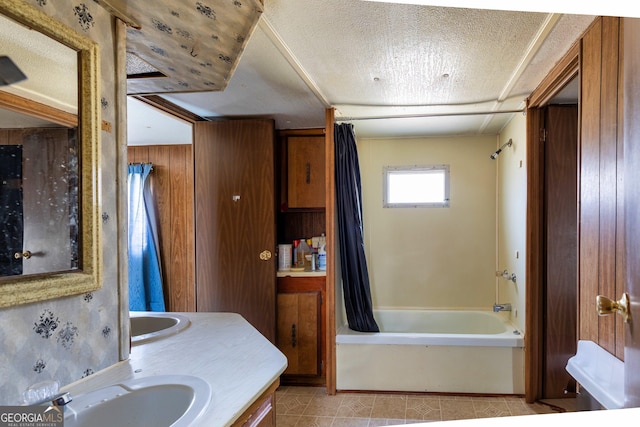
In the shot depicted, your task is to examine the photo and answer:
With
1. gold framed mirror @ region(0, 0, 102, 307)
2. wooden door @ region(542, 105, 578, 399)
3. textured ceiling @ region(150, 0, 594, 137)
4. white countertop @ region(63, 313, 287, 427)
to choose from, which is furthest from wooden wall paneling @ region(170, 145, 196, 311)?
wooden door @ region(542, 105, 578, 399)

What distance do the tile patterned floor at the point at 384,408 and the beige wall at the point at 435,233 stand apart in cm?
106

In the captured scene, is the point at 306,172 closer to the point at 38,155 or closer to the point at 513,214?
the point at 513,214

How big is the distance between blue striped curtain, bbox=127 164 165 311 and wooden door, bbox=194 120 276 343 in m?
1.18

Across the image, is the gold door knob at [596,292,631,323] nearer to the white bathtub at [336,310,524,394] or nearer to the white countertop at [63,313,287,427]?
the white countertop at [63,313,287,427]

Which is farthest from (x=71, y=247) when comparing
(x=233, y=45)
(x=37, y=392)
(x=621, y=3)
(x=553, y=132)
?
(x=553, y=132)

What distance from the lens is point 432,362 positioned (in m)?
2.72

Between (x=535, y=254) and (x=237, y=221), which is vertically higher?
(x=237, y=221)

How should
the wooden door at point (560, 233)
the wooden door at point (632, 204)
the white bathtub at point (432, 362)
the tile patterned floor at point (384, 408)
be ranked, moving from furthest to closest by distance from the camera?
the white bathtub at point (432, 362), the wooden door at point (560, 233), the tile patterned floor at point (384, 408), the wooden door at point (632, 204)

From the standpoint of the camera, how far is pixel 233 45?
1.49 metres

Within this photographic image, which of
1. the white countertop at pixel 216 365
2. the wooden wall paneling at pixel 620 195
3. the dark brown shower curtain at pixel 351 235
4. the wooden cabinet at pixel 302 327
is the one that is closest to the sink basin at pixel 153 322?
the white countertop at pixel 216 365

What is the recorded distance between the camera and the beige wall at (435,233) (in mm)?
3520

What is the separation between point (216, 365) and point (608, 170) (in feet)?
5.39

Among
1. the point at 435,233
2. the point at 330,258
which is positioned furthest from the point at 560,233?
the point at 330,258

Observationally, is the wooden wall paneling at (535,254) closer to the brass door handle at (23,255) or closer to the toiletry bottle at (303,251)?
the toiletry bottle at (303,251)
